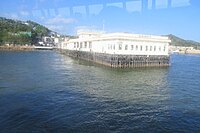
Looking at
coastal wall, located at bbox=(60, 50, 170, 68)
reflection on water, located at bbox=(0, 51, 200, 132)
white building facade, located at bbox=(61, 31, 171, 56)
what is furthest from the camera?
white building facade, located at bbox=(61, 31, 171, 56)

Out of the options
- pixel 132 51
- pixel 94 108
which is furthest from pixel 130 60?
pixel 94 108

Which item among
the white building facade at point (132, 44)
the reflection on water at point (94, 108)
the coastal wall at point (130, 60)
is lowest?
the reflection on water at point (94, 108)

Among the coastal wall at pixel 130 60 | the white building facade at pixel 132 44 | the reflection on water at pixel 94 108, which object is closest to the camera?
the reflection on water at pixel 94 108

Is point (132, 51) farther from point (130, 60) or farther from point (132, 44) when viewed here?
point (130, 60)

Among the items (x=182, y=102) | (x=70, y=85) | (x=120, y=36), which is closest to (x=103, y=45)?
(x=120, y=36)

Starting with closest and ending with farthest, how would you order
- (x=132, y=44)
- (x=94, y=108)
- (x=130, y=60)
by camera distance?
(x=94, y=108)
(x=130, y=60)
(x=132, y=44)

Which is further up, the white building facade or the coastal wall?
the white building facade

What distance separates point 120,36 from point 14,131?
39781mm

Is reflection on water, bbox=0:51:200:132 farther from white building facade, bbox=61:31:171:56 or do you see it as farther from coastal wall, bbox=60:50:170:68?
white building facade, bbox=61:31:171:56

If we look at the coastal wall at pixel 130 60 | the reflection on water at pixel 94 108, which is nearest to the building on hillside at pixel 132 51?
the coastal wall at pixel 130 60

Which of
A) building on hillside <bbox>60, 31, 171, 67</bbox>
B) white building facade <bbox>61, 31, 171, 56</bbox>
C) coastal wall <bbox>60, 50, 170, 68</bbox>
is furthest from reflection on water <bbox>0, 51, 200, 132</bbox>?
white building facade <bbox>61, 31, 171, 56</bbox>

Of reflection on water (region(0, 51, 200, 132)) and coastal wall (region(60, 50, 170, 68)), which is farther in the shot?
coastal wall (region(60, 50, 170, 68))

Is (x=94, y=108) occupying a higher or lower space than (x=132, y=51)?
lower

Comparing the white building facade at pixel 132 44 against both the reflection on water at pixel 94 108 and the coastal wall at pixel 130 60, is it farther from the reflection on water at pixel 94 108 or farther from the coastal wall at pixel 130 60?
the reflection on water at pixel 94 108
